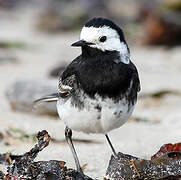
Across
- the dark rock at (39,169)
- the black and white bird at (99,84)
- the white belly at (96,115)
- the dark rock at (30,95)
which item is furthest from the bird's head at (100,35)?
the dark rock at (30,95)

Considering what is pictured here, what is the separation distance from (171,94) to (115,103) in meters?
3.44

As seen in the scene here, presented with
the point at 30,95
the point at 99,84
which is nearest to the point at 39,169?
the point at 99,84

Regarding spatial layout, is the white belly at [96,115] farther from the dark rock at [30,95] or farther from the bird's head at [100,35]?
the dark rock at [30,95]

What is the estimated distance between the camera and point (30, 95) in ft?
23.7

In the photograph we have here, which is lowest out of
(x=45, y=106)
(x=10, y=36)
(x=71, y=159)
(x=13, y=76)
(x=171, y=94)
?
(x=71, y=159)

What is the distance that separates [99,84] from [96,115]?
0.84 feet

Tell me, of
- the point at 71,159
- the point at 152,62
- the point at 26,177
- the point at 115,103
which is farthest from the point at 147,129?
the point at 152,62

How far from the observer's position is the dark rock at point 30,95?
7.07 m

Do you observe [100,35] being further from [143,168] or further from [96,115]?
[143,168]

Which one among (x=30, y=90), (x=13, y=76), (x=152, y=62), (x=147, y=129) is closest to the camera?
(x=147, y=129)

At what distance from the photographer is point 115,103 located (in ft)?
15.7

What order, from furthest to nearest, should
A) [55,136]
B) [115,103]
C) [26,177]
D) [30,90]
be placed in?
1. [30,90]
2. [55,136]
3. [115,103]
4. [26,177]

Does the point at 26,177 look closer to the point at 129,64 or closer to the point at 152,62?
the point at 129,64

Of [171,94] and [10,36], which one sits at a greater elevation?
[10,36]
